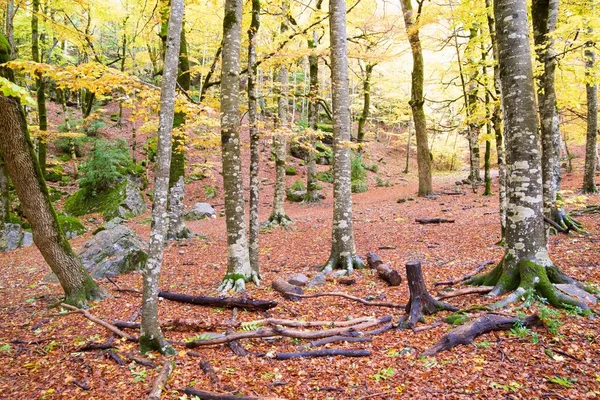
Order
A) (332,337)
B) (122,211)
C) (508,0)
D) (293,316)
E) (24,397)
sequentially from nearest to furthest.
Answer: (24,397) < (332,337) < (508,0) < (293,316) < (122,211)

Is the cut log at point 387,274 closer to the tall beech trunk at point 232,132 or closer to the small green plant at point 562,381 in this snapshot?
the tall beech trunk at point 232,132

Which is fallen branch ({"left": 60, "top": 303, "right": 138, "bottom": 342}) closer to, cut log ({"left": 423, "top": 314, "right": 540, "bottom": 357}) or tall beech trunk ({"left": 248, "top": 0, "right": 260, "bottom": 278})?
tall beech trunk ({"left": 248, "top": 0, "right": 260, "bottom": 278})

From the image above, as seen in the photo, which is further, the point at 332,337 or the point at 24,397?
the point at 332,337

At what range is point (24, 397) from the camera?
3.41 meters

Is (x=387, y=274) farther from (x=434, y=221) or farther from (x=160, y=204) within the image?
(x=434, y=221)

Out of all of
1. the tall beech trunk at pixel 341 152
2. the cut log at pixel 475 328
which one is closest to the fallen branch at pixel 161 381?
the cut log at pixel 475 328

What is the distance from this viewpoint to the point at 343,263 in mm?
7324

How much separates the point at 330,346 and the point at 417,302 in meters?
1.32

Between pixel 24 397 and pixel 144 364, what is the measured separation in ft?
3.50

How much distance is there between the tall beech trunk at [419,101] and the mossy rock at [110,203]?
13563 mm

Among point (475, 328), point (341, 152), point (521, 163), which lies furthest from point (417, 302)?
point (341, 152)

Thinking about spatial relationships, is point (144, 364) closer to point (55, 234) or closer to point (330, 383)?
point (330, 383)

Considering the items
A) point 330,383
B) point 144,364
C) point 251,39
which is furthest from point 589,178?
point 144,364

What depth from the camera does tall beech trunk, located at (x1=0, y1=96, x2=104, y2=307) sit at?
17.9ft
